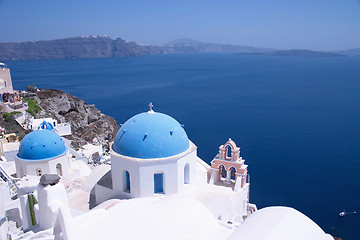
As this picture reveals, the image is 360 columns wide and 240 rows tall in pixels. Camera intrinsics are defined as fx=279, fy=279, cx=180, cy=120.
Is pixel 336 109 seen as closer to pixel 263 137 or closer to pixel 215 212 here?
pixel 263 137

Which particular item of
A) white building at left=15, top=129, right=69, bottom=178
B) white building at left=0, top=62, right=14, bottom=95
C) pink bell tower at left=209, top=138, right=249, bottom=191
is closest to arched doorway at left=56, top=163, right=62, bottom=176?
white building at left=15, top=129, right=69, bottom=178

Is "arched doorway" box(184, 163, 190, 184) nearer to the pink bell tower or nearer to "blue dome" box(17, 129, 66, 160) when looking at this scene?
the pink bell tower

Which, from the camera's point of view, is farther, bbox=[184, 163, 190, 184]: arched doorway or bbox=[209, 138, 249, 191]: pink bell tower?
bbox=[209, 138, 249, 191]: pink bell tower

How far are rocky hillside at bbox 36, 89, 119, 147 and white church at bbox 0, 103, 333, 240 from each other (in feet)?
75.8

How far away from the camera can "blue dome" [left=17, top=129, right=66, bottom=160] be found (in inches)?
611

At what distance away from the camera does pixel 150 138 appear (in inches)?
451

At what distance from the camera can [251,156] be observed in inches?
1382

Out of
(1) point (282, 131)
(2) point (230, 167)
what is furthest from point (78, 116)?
(2) point (230, 167)

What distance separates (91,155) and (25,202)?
1315 cm

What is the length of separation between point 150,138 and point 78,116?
1459 inches

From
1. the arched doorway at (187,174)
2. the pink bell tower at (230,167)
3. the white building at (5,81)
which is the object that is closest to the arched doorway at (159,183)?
the arched doorway at (187,174)

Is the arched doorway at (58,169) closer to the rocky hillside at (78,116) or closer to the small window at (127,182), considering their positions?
the small window at (127,182)

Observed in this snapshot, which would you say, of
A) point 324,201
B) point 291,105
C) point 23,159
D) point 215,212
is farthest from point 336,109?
point 23,159

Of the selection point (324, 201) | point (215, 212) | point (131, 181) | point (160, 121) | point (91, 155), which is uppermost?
point (160, 121)
